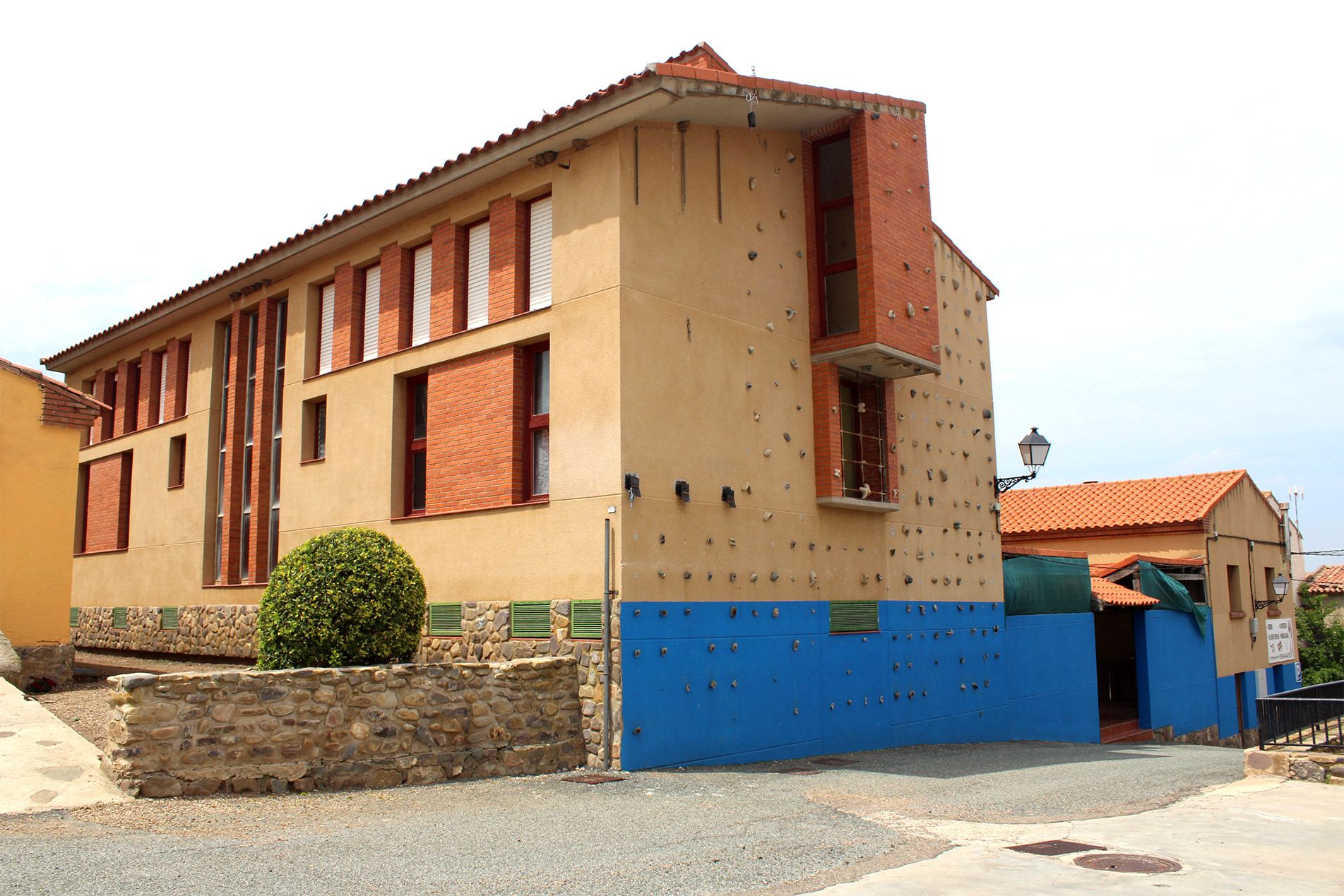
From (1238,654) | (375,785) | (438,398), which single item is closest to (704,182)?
(438,398)

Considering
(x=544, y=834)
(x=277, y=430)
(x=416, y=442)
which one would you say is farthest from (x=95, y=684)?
(x=544, y=834)

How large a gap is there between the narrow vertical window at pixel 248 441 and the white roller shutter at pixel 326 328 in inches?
82.0

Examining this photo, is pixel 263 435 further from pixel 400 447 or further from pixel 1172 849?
pixel 1172 849

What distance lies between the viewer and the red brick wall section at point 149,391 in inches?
808

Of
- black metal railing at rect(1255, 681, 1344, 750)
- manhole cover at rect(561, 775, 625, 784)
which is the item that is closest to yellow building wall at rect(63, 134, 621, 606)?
manhole cover at rect(561, 775, 625, 784)

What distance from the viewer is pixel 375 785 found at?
32.0 feet

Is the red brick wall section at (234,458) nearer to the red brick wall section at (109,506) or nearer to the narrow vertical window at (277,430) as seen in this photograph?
the narrow vertical window at (277,430)

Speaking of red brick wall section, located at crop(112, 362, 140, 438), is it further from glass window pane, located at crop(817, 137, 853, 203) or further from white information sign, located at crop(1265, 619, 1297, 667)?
white information sign, located at crop(1265, 619, 1297, 667)

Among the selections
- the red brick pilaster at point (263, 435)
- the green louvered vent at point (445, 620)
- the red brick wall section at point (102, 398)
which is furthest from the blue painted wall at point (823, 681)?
the red brick wall section at point (102, 398)

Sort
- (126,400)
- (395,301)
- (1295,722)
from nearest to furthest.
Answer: (1295,722) < (395,301) < (126,400)

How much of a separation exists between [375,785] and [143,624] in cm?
1152

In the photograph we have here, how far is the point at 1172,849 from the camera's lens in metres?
7.61

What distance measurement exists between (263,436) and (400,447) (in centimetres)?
415

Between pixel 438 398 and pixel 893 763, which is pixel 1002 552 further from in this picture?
pixel 438 398
